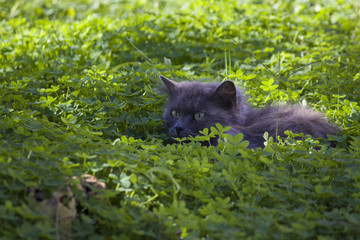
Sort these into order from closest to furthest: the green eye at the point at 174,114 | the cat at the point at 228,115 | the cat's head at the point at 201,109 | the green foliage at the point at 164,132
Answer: the green foliage at the point at 164,132
the cat at the point at 228,115
the cat's head at the point at 201,109
the green eye at the point at 174,114

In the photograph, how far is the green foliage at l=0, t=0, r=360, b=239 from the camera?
2.69 metres

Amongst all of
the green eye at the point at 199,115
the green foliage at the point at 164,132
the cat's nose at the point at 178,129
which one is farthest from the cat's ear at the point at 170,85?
the cat's nose at the point at 178,129

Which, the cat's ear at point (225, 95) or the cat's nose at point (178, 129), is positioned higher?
the cat's ear at point (225, 95)

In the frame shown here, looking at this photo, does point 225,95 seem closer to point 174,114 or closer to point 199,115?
point 199,115

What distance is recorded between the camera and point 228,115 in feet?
15.2

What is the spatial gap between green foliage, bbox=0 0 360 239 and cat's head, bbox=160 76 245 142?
0.71 ft

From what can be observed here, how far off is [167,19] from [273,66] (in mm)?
2155

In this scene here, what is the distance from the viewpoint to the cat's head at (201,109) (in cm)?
450

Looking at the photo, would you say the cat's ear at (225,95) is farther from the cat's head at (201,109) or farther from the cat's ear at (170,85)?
the cat's ear at (170,85)

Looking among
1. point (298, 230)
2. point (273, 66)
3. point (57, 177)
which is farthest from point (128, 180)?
point (273, 66)

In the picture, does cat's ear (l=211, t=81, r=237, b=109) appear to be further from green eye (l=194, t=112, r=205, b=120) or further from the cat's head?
green eye (l=194, t=112, r=205, b=120)

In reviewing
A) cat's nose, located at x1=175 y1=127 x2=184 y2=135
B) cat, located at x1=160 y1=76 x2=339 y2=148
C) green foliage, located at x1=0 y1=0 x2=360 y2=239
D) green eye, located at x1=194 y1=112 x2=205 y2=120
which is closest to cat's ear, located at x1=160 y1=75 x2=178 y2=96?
cat, located at x1=160 y1=76 x2=339 y2=148

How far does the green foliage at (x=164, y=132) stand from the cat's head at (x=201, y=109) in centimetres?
22

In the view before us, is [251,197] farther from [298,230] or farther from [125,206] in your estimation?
[125,206]
